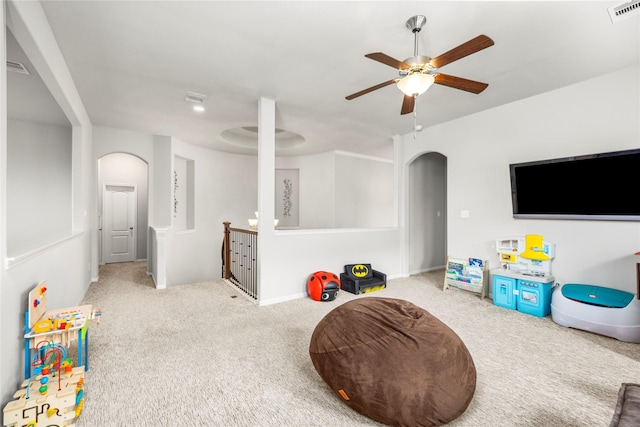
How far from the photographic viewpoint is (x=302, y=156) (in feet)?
24.4

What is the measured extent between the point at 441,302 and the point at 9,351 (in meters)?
4.11

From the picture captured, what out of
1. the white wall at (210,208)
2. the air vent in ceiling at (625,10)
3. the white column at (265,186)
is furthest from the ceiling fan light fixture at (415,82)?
the white wall at (210,208)

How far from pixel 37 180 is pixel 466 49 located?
6.09 metres

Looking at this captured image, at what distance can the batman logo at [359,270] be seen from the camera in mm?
4336

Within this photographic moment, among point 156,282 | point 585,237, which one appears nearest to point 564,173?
point 585,237

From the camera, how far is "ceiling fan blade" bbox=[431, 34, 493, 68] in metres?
1.70

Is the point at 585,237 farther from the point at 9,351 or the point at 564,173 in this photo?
→ the point at 9,351

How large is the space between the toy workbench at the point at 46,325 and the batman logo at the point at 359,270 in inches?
126

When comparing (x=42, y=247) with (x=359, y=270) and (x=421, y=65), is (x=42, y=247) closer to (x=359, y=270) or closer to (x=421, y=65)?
(x=421, y=65)

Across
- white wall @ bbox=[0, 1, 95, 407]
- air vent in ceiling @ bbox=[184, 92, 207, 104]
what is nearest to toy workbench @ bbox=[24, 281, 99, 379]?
white wall @ bbox=[0, 1, 95, 407]

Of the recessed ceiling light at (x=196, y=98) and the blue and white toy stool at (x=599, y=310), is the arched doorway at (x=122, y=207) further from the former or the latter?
the blue and white toy stool at (x=599, y=310)

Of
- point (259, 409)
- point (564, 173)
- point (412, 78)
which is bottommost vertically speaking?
point (259, 409)

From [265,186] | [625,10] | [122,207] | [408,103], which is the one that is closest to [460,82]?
[408,103]

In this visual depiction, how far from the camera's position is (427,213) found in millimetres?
5762
